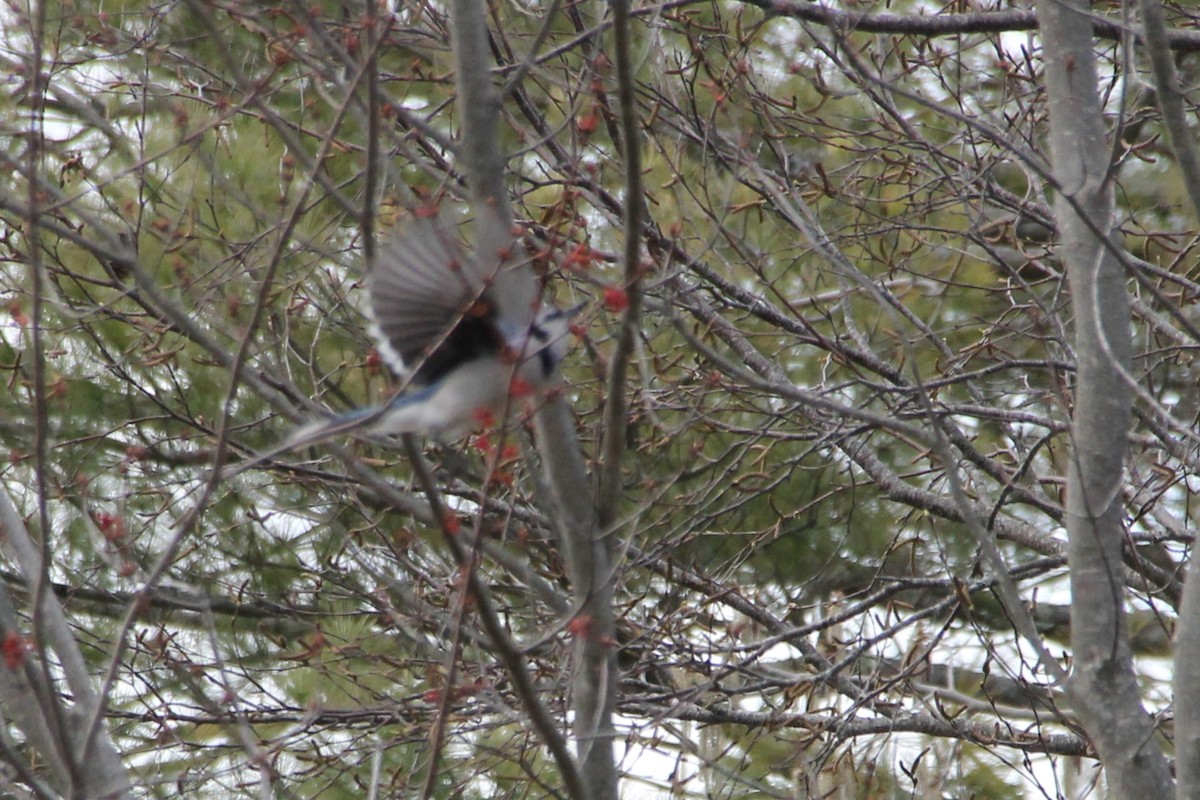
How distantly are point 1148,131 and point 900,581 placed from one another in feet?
10.5

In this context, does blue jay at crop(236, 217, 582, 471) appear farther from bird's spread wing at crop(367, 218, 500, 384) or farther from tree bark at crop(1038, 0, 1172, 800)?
tree bark at crop(1038, 0, 1172, 800)

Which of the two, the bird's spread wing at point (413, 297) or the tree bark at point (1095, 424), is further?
the bird's spread wing at point (413, 297)

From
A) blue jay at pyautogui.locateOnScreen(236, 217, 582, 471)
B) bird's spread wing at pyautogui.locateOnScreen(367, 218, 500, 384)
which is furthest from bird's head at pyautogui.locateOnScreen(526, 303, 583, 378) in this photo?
bird's spread wing at pyautogui.locateOnScreen(367, 218, 500, 384)

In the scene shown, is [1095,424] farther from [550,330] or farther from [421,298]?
[421,298]

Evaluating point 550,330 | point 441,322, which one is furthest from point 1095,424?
point 441,322

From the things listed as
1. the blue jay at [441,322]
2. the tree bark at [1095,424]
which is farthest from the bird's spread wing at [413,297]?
the tree bark at [1095,424]

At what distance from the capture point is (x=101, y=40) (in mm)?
4148

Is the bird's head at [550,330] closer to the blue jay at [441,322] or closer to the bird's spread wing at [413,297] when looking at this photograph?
the blue jay at [441,322]

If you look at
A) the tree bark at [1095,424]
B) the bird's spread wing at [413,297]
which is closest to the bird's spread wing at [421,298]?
the bird's spread wing at [413,297]

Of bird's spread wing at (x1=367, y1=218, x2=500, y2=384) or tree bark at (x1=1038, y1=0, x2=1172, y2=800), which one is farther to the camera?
bird's spread wing at (x1=367, y1=218, x2=500, y2=384)

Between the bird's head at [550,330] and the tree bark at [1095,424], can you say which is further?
the bird's head at [550,330]

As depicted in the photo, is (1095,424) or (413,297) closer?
(1095,424)

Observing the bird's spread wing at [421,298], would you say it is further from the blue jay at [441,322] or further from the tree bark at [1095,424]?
the tree bark at [1095,424]

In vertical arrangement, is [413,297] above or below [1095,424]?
above
